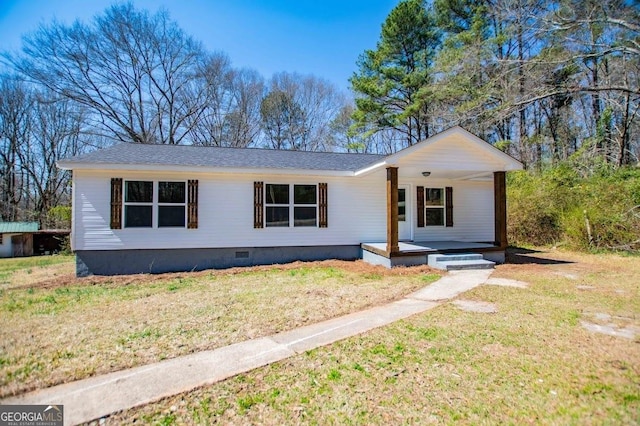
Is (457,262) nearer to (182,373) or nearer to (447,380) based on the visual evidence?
(447,380)

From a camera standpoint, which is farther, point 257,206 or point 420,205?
point 420,205

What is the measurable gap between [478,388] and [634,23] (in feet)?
50.6

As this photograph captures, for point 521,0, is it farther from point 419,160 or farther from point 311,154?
point 311,154

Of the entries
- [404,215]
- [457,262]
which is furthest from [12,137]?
[457,262]

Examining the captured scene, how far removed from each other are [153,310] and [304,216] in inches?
224

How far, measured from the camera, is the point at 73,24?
Result: 61.6 ft

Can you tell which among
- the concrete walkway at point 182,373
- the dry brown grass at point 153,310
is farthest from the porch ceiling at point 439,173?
the concrete walkway at point 182,373

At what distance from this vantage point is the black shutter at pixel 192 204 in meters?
9.09

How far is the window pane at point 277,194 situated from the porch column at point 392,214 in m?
3.26

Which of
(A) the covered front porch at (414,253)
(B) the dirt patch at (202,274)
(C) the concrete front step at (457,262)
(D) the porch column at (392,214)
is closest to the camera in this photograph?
(B) the dirt patch at (202,274)

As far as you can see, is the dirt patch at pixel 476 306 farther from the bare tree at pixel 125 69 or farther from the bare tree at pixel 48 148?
the bare tree at pixel 48 148

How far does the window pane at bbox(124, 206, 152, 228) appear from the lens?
876 cm

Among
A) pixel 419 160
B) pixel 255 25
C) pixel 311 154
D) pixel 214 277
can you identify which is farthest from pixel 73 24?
pixel 419 160

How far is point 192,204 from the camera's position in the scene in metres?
9.11
